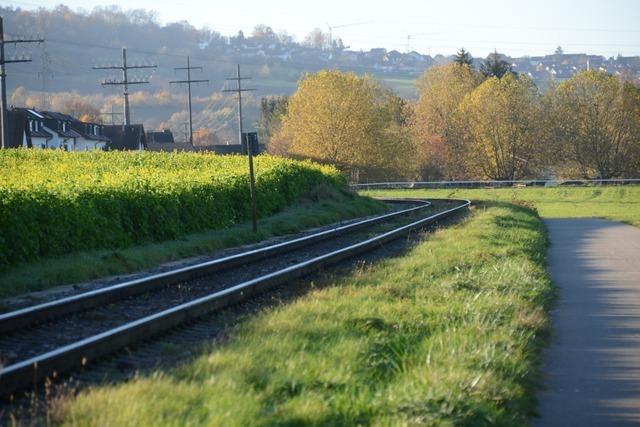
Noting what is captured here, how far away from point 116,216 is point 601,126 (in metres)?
72.7

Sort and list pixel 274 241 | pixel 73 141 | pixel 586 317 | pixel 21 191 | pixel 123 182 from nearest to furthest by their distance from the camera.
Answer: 1. pixel 586 317
2. pixel 21 191
3. pixel 123 182
4. pixel 274 241
5. pixel 73 141

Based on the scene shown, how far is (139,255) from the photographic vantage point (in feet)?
61.4

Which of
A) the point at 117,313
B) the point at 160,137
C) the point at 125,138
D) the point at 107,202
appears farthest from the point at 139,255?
the point at 160,137

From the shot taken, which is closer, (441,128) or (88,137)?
(88,137)

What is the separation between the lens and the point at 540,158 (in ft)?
292

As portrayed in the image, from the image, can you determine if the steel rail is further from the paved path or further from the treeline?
the treeline

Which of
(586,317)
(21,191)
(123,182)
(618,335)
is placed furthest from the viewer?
(123,182)

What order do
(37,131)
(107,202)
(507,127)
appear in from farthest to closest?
(507,127) → (37,131) → (107,202)

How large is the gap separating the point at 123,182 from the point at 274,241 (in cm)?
437

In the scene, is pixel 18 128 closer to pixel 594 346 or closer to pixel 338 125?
pixel 338 125

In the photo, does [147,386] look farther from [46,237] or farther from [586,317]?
[46,237]

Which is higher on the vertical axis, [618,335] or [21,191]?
[21,191]

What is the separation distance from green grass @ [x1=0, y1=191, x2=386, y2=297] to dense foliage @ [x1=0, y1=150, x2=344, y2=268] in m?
0.36

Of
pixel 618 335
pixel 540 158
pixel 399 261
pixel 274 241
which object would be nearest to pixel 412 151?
pixel 540 158
